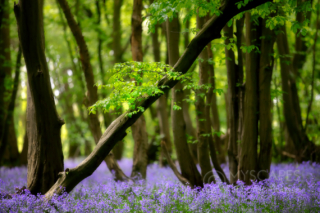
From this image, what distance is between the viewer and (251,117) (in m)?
5.82

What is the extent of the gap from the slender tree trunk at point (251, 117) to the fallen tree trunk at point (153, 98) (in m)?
1.83

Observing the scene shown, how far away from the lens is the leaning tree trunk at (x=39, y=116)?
4.78m

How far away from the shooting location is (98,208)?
168 inches

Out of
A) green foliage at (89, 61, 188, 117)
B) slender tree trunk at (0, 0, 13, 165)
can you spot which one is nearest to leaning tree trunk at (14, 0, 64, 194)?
green foliage at (89, 61, 188, 117)

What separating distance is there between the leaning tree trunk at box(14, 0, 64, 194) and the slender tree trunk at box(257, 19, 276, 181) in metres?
4.28

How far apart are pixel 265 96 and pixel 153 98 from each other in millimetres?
2801

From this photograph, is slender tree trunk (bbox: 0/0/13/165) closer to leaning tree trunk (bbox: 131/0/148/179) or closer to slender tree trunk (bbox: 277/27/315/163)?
leaning tree trunk (bbox: 131/0/148/179)

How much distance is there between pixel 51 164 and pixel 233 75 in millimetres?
4449

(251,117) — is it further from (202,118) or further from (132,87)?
(132,87)

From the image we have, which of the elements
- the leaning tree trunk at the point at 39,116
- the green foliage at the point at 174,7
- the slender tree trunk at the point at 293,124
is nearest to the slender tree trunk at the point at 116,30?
the slender tree trunk at the point at 293,124

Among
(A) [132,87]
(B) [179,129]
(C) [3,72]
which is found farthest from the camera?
(C) [3,72]

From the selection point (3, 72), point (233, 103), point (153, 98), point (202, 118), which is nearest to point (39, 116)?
point (153, 98)

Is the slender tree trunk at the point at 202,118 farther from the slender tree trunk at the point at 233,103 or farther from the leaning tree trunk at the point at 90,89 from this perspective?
the leaning tree trunk at the point at 90,89

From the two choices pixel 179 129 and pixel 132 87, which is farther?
pixel 179 129
